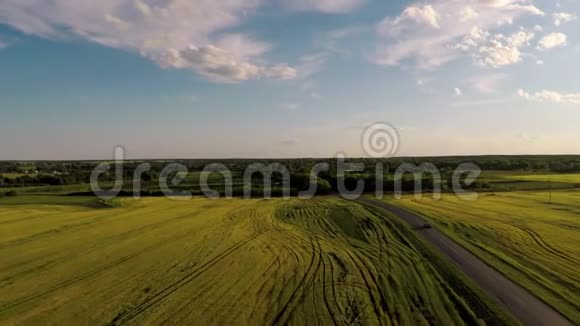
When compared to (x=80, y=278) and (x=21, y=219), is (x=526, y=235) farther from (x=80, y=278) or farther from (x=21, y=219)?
(x=21, y=219)

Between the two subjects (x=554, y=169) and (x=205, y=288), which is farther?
(x=554, y=169)

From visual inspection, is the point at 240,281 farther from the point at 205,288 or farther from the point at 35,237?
the point at 35,237

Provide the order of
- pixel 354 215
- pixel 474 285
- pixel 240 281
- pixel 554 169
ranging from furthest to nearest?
pixel 554 169 < pixel 354 215 < pixel 240 281 < pixel 474 285

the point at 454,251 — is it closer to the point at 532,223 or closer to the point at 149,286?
the point at 532,223

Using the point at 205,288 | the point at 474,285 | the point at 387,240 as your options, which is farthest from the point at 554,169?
the point at 205,288

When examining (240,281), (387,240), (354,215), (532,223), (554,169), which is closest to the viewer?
(240,281)

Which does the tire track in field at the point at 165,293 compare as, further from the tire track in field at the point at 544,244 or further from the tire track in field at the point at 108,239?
the tire track in field at the point at 544,244

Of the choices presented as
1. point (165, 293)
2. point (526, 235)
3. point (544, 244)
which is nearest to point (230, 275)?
point (165, 293)
